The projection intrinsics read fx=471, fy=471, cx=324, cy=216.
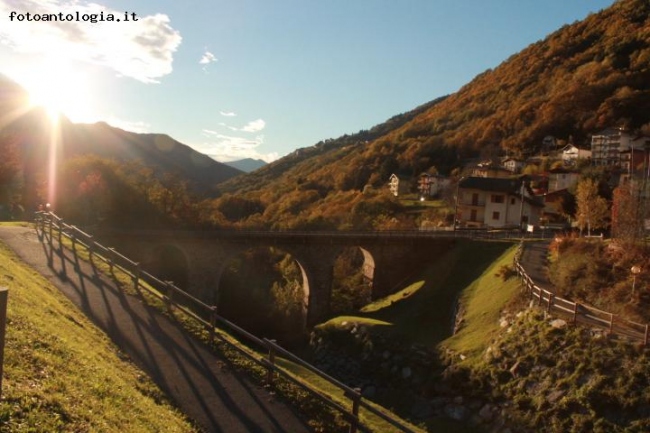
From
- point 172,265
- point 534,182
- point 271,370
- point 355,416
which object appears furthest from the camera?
point 534,182

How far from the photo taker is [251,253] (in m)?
67.4

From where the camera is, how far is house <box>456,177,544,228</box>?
62688 millimetres

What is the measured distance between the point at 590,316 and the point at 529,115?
385 feet

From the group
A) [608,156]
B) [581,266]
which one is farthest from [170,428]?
[608,156]

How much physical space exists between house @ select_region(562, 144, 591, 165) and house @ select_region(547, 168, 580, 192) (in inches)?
590

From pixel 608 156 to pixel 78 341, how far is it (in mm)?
105425

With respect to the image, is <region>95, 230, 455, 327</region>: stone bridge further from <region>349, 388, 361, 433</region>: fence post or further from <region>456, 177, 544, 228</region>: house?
<region>349, 388, 361, 433</region>: fence post

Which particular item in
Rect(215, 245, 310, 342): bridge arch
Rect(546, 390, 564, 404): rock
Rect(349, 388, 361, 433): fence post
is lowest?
Rect(215, 245, 310, 342): bridge arch

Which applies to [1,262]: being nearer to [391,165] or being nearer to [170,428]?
[170,428]

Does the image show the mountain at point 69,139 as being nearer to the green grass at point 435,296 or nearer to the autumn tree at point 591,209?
the green grass at point 435,296

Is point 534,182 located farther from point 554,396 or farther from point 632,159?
point 554,396

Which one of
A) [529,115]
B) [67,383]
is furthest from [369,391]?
[529,115]

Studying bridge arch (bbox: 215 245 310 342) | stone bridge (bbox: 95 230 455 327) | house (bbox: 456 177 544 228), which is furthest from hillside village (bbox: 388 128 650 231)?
bridge arch (bbox: 215 245 310 342)

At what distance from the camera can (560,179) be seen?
8350 cm
